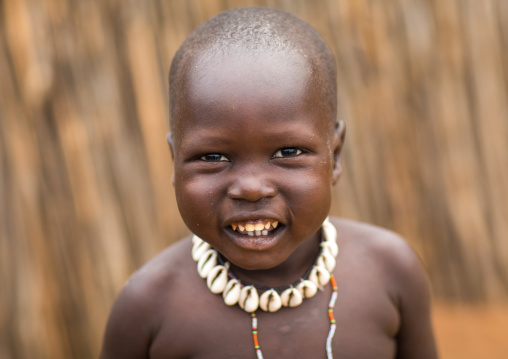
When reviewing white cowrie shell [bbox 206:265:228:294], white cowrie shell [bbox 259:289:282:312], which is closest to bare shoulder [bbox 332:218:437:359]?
white cowrie shell [bbox 259:289:282:312]

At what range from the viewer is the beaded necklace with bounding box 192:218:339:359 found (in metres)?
1.66

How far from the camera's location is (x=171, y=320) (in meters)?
1.70

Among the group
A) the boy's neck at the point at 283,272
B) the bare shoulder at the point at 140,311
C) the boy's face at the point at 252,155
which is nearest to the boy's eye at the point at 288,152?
the boy's face at the point at 252,155

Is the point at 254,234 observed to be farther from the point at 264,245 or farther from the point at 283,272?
the point at 283,272

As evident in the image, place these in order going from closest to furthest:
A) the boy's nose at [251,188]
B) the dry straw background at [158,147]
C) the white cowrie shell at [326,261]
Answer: the boy's nose at [251,188] → the white cowrie shell at [326,261] → the dry straw background at [158,147]

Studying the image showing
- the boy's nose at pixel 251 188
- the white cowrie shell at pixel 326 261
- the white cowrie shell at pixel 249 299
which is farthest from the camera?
the white cowrie shell at pixel 326 261

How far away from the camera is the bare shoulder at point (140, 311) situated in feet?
5.64

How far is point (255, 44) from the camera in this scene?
1.50 meters

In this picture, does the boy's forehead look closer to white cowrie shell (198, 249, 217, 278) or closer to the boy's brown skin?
the boy's brown skin

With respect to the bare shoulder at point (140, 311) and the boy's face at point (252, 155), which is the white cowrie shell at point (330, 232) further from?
the bare shoulder at point (140, 311)

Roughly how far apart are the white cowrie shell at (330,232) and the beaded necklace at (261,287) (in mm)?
19

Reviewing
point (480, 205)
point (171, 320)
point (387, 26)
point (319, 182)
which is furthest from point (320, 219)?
point (480, 205)

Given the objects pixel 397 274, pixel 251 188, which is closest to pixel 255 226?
pixel 251 188

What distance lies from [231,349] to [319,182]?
534 mm
